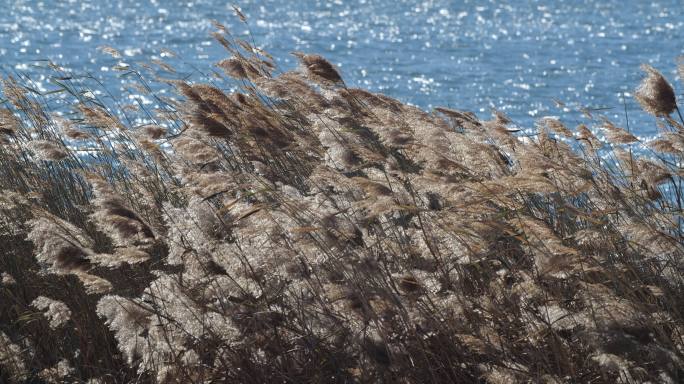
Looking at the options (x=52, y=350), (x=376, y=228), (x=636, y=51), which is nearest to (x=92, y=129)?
(x=52, y=350)

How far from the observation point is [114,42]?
21312 millimetres

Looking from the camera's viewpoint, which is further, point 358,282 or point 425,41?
point 425,41

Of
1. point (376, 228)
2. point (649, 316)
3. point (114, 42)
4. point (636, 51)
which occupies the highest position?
Result: point (376, 228)

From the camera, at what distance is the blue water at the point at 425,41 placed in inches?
666

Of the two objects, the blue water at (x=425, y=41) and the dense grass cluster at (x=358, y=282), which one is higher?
the dense grass cluster at (x=358, y=282)

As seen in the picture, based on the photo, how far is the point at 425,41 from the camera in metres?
21.9

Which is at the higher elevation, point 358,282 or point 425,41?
point 358,282

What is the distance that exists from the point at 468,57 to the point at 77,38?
8173mm

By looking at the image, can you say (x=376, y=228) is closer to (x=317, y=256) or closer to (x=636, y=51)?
(x=317, y=256)

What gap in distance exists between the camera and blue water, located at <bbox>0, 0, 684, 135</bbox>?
16.9m

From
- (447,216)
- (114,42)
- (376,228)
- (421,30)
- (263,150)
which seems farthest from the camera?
(421,30)

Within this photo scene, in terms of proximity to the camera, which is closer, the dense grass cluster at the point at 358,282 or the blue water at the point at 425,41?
the dense grass cluster at the point at 358,282

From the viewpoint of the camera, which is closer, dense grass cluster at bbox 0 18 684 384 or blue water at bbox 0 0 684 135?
dense grass cluster at bbox 0 18 684 384

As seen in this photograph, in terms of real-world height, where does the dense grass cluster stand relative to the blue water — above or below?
above
